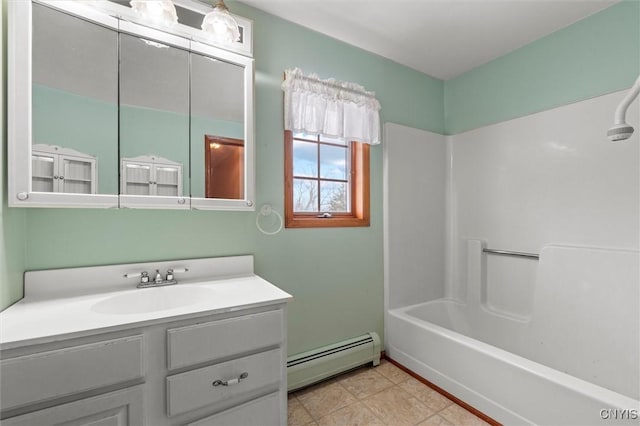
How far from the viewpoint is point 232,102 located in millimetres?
1521

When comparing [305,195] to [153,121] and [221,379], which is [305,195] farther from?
[221,379]

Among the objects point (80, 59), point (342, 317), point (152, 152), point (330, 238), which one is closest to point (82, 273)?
point (152, 152)

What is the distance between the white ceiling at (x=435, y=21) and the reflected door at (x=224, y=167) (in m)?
0.90

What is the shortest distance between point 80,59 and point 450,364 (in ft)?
8.20

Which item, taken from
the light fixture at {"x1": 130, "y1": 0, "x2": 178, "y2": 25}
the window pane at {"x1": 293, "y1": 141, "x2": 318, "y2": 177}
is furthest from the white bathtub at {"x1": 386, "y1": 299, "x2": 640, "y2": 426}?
the light fixture at {"x1": 130, "y1": 0, "x2": 178, "y2": 25}

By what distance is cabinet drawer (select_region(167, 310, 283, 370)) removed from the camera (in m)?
1.00

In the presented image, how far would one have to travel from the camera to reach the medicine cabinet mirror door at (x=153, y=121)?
4.18 ft

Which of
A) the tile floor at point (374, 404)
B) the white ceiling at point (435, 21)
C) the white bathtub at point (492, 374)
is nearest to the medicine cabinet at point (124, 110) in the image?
the white ceiling at point (435, 21)

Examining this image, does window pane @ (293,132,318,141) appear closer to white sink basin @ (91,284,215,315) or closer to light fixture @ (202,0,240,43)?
light fixture @ (202,0,240,43)

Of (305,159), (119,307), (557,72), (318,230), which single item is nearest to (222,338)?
(119,307)

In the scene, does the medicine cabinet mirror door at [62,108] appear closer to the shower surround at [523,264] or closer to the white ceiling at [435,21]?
the white ceiling at [435,21]

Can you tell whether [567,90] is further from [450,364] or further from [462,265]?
[450,364]

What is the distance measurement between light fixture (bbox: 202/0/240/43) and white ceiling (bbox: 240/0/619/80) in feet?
1.18

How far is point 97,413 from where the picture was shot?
2.93ft
